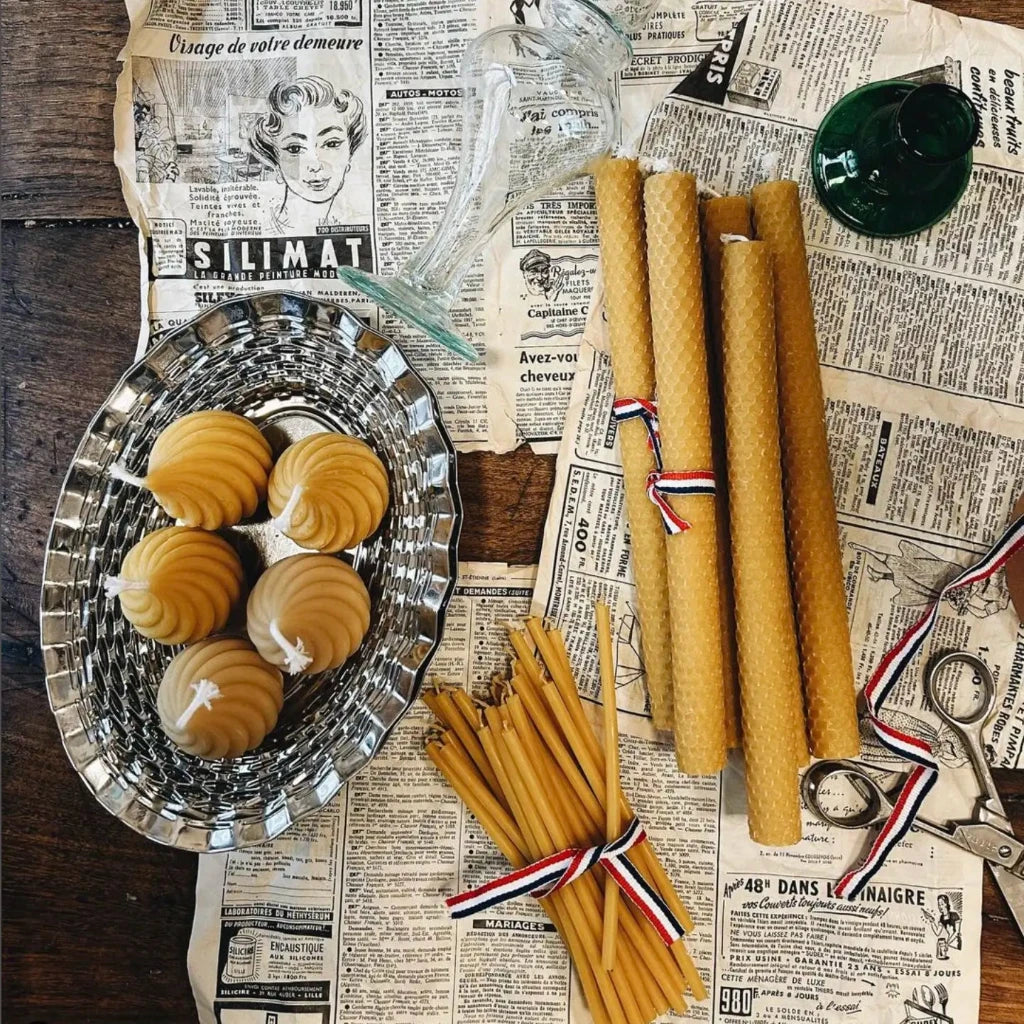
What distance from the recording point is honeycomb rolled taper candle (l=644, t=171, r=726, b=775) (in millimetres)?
554

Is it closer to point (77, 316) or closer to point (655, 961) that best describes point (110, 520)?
point (77, 316)

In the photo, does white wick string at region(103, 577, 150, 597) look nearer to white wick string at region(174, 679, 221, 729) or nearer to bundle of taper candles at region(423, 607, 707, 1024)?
white wick string at region(174, 679, 221, 729)

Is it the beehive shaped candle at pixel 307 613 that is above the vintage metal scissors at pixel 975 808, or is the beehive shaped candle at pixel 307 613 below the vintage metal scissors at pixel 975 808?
above

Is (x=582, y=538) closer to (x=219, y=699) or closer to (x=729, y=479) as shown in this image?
(x=729, y=479)

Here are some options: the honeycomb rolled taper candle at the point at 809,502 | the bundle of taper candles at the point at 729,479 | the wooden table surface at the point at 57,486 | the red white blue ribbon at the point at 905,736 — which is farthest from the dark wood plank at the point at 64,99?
the red white blue ribbon at the point at 905,736

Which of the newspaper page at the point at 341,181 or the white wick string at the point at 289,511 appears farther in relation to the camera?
the newspaper page at the point at 341,181

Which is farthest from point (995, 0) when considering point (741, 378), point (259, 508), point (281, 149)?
point (259, 508)

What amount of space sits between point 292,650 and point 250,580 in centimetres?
10

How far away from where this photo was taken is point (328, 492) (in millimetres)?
544

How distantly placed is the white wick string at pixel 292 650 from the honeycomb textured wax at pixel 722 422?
25 centimetres

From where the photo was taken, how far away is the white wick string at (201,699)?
1.69ft

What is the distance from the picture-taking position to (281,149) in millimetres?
638

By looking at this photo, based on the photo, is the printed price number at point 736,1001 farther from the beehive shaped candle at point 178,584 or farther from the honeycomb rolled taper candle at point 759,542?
the beehive shaped candle at point 178,584

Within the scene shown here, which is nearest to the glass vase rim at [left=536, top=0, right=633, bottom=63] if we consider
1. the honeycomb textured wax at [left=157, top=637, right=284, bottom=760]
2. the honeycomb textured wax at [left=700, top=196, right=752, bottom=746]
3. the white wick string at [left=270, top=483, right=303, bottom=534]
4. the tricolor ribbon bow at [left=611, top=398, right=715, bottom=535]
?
→ the honeycomb textured wax at [left=700, top=196, right=752, bottom=746]
